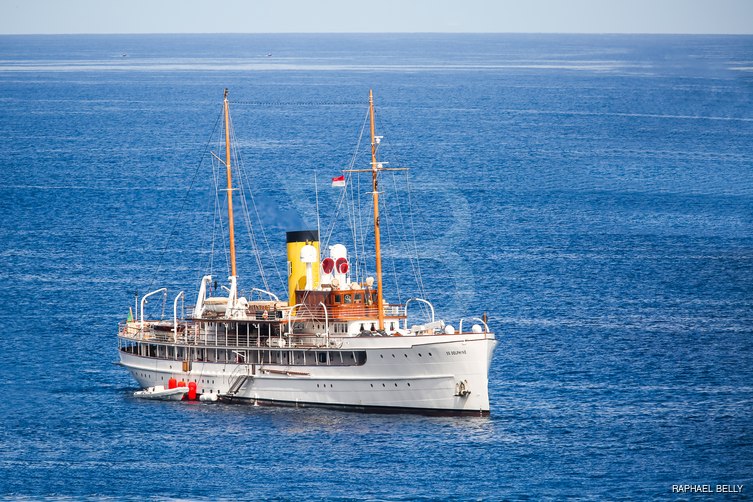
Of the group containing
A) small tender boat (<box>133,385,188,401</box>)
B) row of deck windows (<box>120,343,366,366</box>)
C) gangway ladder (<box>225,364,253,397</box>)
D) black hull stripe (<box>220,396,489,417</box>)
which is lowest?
black hull stripe (<box>220,396,489,417</box>)

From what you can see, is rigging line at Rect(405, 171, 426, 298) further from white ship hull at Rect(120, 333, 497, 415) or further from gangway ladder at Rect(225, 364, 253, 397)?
white ship hull at Rect(120, 333, 497, 415)

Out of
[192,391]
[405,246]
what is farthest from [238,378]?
[405,246]

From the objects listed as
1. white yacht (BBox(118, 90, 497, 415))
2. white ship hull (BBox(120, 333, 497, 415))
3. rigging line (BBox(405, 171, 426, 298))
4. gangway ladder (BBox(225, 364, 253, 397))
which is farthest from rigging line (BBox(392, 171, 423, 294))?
white ship hull (BBox(120, 333, 497, 415))

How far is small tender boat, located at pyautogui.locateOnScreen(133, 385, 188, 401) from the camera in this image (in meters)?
97.1

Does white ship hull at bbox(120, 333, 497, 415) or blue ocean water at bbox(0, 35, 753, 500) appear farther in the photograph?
white ship hull at bbox(120, 333, 497, 415)

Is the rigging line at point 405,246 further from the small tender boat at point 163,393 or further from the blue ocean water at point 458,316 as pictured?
the small tender boat at point 163,393

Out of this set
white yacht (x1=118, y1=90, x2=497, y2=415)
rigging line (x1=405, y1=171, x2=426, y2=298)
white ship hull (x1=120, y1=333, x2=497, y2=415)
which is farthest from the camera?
rigging line (x1=405, y1=171, x2=426, y2=298)

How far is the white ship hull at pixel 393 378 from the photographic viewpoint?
8900cm

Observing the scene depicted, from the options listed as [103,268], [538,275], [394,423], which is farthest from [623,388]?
[103,268]

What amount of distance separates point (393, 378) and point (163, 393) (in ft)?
51.8

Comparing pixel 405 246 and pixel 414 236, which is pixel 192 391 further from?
pixel 414 236

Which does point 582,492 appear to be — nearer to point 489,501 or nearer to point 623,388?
point 489,501

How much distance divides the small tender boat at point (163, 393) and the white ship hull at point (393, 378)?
14.3ft

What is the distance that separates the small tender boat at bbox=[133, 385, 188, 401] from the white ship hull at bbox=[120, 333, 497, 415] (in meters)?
4.35
